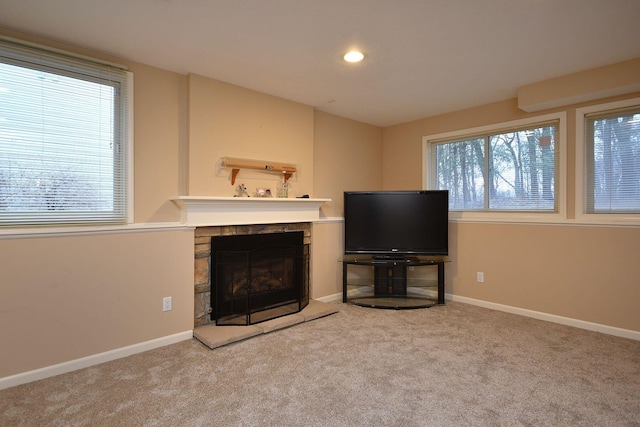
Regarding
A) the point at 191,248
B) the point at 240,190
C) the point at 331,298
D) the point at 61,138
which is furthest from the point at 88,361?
the point at 331,298

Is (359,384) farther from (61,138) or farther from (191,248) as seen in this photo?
(61,138)

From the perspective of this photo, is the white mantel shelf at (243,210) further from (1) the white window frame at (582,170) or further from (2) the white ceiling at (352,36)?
(1) the white window frame at (582,170)

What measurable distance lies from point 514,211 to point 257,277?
3.02 m

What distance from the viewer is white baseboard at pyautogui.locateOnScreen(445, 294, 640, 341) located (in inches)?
119

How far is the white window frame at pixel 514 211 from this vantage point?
3.39 m

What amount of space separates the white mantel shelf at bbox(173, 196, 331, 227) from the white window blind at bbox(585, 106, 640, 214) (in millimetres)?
Answer: 2764

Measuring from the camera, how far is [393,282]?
4.32 m

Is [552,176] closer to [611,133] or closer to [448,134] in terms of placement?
[611,133]

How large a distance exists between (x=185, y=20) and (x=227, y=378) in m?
2.45

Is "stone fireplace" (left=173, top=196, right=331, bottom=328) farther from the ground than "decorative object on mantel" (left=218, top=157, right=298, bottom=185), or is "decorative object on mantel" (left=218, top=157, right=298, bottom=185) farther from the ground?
"decorative object on mantel" (left=218, top=157, right=298, bottom=185)

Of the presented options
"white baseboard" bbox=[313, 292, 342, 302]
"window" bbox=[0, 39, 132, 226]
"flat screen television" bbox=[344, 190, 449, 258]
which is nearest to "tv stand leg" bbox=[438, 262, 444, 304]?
"flat screen television" bbox=[344, 190, 449, 258]

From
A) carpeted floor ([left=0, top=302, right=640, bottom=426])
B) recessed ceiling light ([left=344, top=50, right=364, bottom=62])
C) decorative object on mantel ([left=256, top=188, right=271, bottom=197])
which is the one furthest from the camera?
decorative object on mantel ([left=256, top=188, right=271, bottom=197])

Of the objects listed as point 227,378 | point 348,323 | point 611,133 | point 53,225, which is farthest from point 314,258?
point 611,133

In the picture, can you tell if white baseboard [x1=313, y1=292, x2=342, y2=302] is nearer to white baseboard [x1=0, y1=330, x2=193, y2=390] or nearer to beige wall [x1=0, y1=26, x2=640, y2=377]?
beige wall [x1=0, y1=26, x2=640, y2=377]
